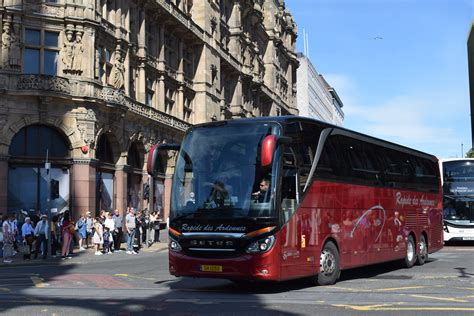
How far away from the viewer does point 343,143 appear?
46.0ft

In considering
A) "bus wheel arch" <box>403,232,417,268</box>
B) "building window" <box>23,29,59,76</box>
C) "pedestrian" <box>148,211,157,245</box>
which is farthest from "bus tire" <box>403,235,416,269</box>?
"building window" <box>23,29,59,76</box>

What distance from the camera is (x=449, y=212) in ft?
97.0

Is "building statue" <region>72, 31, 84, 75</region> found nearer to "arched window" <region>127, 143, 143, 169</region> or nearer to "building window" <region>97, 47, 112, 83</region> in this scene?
"building window" <region>97, 47, 112, 83</region>

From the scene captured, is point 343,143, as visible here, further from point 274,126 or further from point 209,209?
point 209,209

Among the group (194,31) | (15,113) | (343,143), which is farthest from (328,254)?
(194,31)

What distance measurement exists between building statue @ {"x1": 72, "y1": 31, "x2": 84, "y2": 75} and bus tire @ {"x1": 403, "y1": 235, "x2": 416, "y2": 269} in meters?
20.9

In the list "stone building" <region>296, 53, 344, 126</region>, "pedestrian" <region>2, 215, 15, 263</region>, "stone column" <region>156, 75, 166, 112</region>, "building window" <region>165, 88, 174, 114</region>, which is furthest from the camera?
"stone building" <region>296, 53, 344, 126</region>

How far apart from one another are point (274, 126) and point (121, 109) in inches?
939

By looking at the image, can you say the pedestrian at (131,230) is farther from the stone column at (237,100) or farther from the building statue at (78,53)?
the stone column at (237,100)

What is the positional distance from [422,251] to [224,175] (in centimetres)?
966

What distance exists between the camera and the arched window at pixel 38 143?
31.7 meters

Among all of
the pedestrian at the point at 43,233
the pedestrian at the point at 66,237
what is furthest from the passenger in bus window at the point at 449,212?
the pedestrian at the point at 43,233

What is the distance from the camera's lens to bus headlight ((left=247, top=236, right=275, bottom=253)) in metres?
11.4

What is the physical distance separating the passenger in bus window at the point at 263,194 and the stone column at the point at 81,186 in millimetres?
22575
